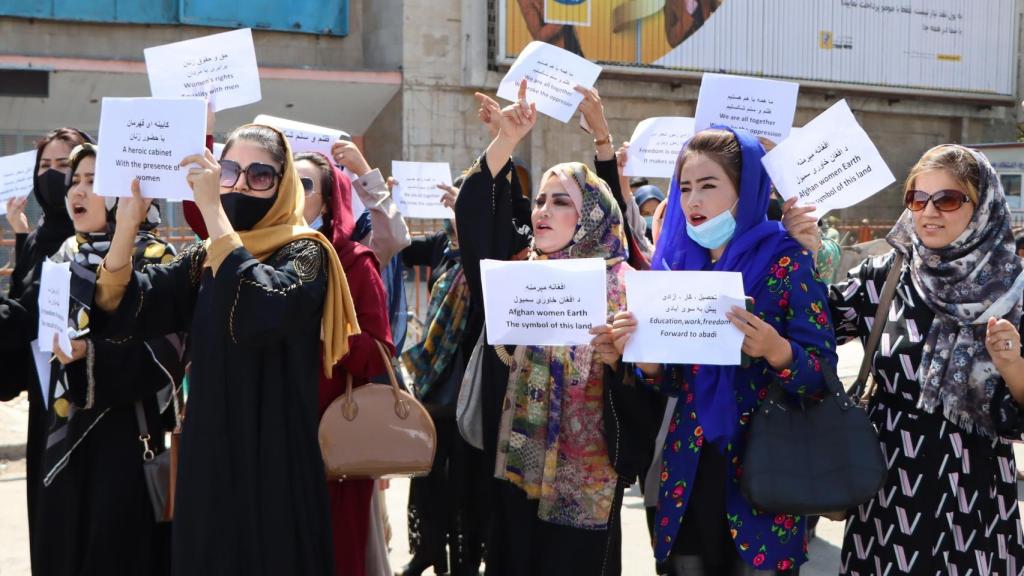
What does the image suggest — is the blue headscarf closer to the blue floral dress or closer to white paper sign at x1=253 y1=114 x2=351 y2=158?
the blue floral dress

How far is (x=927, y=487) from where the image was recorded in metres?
3.19

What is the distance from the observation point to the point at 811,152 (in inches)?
126

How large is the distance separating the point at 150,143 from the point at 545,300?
1.18 m

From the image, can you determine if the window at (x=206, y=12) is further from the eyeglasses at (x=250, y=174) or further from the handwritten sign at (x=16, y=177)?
the eyeglasses at (x=250, y=174)

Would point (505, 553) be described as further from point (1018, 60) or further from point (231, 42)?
point (1018, 60)

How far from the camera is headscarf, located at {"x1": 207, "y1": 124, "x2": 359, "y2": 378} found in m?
3.17

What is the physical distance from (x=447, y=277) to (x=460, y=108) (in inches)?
533

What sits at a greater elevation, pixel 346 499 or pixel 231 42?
pixel 231 42

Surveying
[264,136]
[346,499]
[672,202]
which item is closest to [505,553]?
[346,499]

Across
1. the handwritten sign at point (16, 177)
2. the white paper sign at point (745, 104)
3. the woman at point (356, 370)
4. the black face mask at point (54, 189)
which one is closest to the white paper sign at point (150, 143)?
the woman at point (356, 370)

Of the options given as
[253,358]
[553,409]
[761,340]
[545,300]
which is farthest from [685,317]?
[253,358]

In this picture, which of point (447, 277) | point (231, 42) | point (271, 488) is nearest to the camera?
point (271, 488)

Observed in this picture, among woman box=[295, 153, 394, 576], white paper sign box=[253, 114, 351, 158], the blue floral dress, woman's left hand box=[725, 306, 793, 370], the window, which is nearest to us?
woman's left hand box=[725, 306, 793, 370]

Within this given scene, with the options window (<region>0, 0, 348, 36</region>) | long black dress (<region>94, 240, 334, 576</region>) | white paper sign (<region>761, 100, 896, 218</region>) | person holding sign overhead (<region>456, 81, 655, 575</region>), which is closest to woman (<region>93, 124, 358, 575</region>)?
long black dress (<region>94, 240, 334, 576</region>)
